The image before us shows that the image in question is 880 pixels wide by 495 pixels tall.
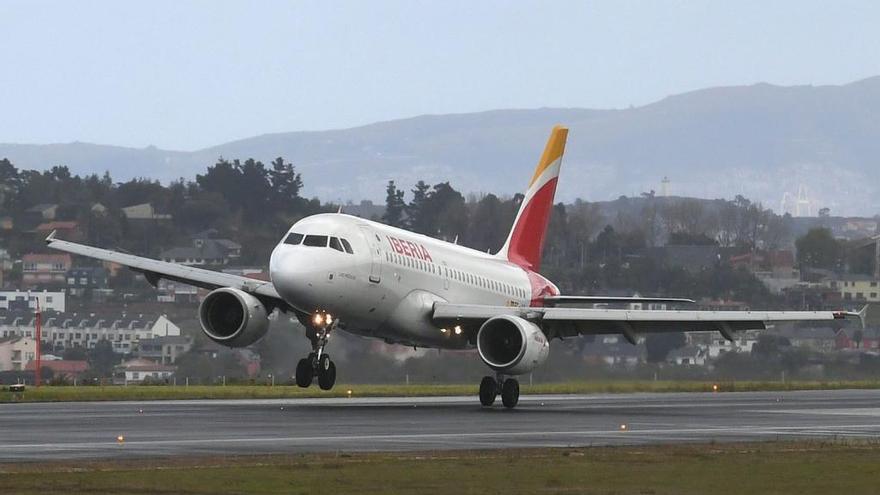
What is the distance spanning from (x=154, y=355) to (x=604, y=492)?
2741 inches

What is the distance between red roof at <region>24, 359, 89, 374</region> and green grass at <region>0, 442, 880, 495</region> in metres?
66.8

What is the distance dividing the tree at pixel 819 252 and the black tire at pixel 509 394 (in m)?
85.5

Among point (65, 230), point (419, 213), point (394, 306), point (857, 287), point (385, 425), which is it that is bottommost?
point (385, 425)

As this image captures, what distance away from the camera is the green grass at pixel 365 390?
50731 millimetres

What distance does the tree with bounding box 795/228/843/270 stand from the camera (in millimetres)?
127875

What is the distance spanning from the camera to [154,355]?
90375 millimetres

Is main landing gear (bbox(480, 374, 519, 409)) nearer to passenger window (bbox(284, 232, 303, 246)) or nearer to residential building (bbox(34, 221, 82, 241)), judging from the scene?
passenger window (bbox(284, 232, 303, 246))

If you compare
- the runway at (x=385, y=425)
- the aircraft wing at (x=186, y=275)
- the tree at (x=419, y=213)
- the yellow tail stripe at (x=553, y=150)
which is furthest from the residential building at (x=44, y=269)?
the runway at (x=385, y=425)

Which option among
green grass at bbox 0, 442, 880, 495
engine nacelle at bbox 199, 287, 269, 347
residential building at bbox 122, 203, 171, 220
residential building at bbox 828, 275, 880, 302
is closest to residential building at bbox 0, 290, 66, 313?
residential building at bbox 122, 203, 171, 220

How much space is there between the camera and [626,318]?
46.4 m

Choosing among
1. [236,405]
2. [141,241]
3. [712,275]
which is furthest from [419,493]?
[141,241]

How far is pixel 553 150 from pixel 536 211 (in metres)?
2.04

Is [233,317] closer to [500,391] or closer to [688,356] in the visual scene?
[500,391]

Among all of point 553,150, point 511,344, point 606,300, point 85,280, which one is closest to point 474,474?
point 511,344
